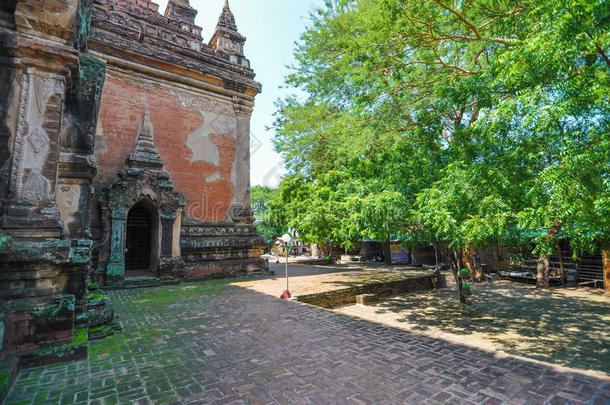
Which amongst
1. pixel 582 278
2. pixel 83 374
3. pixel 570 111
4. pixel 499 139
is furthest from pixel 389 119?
pixel 582 278

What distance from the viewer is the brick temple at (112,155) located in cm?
423

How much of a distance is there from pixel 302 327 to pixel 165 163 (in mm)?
10009

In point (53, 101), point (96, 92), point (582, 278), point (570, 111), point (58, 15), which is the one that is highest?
point (58, 15)

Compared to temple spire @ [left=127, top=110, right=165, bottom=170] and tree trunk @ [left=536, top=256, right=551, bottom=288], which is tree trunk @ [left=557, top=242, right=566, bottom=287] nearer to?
tree trunk @ [left=536, top=256, right=551, bottom=288]

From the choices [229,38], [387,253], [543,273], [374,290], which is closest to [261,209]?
[387,253]

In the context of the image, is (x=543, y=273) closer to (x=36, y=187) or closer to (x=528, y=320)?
(x=528, y=320)

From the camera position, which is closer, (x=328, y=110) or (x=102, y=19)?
(x=102, y=19)

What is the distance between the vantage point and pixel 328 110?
14.4 meters

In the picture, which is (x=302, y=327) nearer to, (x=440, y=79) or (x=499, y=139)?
(x=499, y=139)

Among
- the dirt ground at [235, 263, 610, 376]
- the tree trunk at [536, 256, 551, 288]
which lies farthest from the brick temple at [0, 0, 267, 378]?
the tree trunk at [536, 256, 551, 288]

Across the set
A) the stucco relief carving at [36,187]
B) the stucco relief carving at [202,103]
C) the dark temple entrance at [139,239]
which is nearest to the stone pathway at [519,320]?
the stucco relief carving at [36,187]

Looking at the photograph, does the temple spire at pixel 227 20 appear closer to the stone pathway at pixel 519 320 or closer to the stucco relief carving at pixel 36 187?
the stucco relief carving at pixel 36 187

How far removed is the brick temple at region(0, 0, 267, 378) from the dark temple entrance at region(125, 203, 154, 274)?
0.17 ft

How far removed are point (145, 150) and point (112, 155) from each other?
3.81 ft
